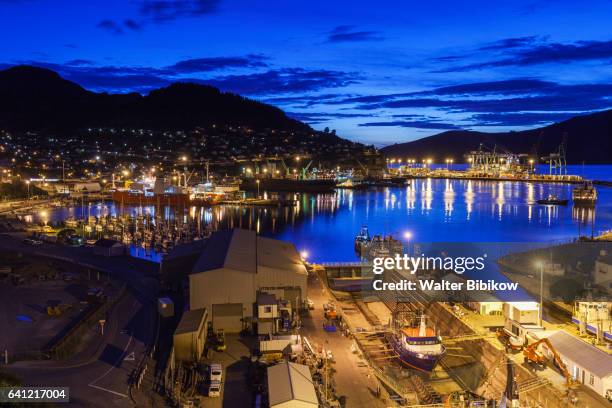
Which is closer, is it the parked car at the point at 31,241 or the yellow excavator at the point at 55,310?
the yellow excavator at the point at 55,310

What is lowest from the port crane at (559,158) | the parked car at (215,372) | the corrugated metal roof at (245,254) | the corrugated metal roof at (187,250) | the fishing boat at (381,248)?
the fishing boat at (381,248)

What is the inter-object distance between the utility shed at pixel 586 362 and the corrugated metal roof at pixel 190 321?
3.15m

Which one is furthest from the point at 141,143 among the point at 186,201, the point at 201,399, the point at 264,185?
the point at 201,399

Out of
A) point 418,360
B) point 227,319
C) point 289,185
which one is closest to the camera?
point 418,360

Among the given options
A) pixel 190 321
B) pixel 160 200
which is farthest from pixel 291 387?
pixel 160 200

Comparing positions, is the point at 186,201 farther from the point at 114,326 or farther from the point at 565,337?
the point at 565,337

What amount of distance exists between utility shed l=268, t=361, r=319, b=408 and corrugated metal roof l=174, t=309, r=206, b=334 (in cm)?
104

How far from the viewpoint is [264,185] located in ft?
127

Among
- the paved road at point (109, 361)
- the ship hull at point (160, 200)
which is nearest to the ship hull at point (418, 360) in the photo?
the paved road at point (109, 361)

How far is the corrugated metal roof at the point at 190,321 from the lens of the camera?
4961mm

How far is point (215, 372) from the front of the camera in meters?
4.44

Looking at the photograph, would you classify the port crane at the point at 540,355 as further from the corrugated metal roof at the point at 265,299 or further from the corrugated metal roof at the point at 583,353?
the corrugated metal roof at the point at 265,299

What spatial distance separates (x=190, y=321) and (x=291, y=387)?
1636 millimetres

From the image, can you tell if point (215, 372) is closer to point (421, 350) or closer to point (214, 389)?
point (214, 389)
